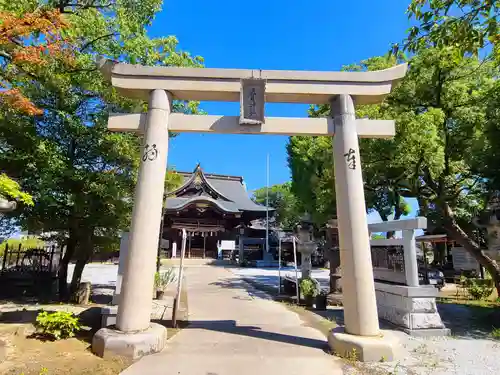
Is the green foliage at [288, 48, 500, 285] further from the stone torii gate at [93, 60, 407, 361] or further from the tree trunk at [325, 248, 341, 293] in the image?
the stone torii gate at [93, 60, 407, 361]

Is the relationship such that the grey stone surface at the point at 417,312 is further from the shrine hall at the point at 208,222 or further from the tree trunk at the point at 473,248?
the shrine hall at the point at 208,222

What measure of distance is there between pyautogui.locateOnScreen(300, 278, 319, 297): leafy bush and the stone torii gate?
5049 mm

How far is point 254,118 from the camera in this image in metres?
6.05

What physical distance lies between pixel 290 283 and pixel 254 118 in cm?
862

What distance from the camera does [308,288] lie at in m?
10.5

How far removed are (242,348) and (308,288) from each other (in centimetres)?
546

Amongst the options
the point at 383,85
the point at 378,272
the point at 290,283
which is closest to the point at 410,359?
the point at 378,272

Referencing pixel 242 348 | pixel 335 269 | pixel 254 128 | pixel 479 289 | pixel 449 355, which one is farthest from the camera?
pixel 479 289

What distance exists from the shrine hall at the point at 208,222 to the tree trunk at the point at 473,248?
20310mm

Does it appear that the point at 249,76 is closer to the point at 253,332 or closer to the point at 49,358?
the point at 253,332

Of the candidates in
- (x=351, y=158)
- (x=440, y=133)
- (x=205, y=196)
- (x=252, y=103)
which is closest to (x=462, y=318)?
(x=440, y=133)

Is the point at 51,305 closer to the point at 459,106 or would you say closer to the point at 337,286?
the point at 337,286

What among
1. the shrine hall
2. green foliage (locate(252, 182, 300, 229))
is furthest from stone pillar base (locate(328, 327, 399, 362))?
green foliage (locate(252, 182, 300, 229))

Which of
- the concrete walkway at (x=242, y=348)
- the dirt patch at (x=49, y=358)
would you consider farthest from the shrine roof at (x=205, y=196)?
the dirt patch at (x=49, y=358)
